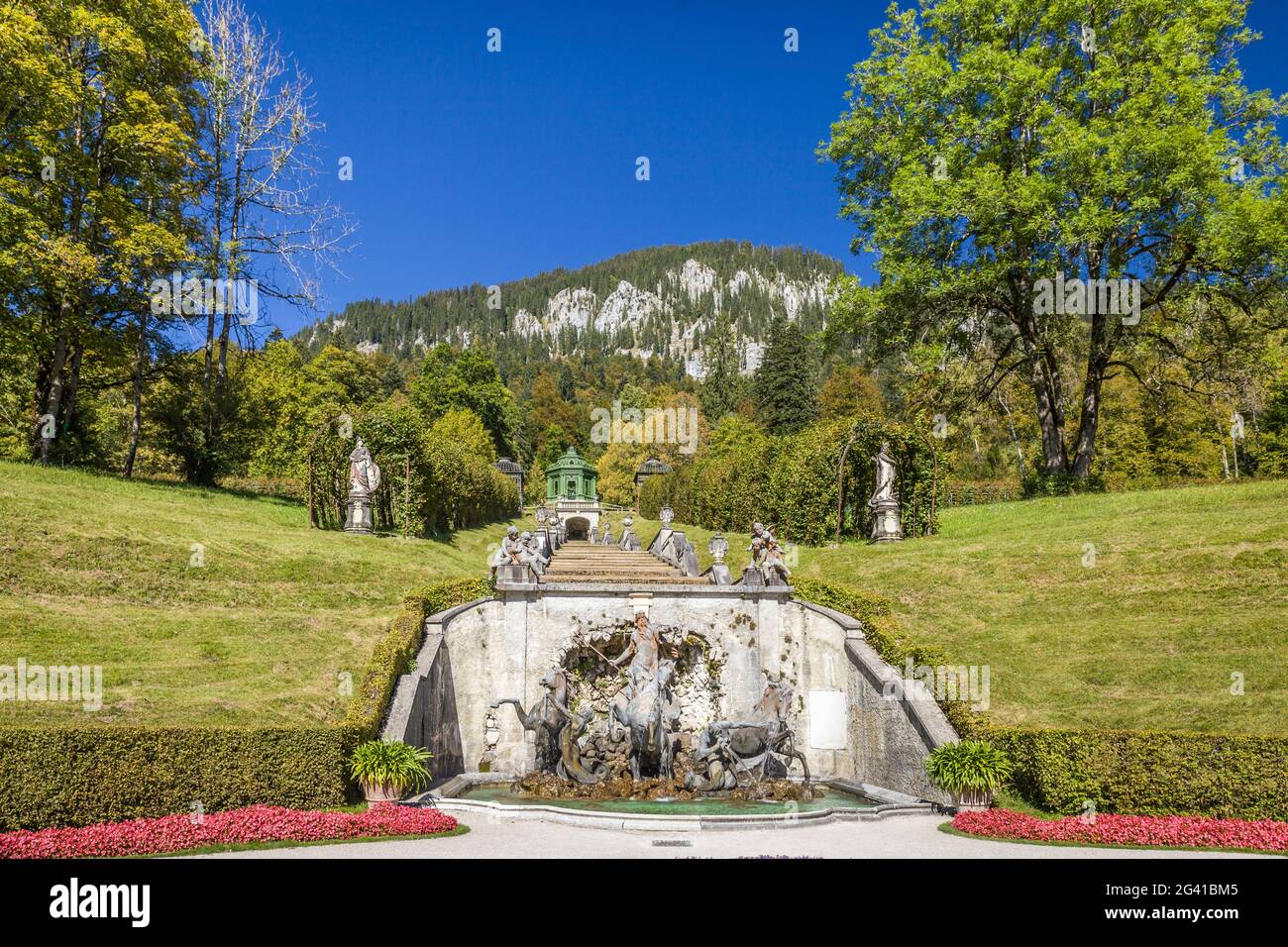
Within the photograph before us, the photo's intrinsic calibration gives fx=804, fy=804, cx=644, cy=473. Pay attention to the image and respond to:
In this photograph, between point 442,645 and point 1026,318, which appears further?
point 1026,318

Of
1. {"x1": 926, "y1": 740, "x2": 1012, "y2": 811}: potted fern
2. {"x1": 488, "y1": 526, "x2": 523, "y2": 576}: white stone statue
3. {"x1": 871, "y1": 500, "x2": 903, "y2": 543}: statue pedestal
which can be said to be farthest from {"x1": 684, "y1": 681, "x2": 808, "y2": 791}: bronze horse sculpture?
{"x1": 871, "y1": 500, "x2": 903, "y2": 543}: statue pedestal

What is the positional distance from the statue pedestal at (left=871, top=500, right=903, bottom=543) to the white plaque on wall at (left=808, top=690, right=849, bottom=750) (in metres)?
10.1

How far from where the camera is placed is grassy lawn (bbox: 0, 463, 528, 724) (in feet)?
48.6

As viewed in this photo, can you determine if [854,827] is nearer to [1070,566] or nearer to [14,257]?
[1070,566]

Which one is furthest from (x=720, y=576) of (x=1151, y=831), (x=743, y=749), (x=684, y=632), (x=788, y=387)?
(x=788, y=387)

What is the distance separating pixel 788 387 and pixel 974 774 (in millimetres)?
65764

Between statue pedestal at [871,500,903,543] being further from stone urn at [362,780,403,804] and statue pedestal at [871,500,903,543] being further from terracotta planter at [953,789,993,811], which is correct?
stone urn at [362,780,403,804]

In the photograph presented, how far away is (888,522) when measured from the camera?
90.4ft

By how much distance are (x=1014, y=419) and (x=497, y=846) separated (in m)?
55.1

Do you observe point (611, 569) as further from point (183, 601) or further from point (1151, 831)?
point (1151, 831)

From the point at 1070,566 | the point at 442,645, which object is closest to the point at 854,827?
the point at 442,645

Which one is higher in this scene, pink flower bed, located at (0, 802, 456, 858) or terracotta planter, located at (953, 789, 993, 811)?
pink flower bed, located at (0, 802, 456, 858)

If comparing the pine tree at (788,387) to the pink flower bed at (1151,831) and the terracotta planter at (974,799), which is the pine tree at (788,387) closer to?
the terracotta planter at (974,799)

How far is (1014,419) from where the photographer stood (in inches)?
2245
